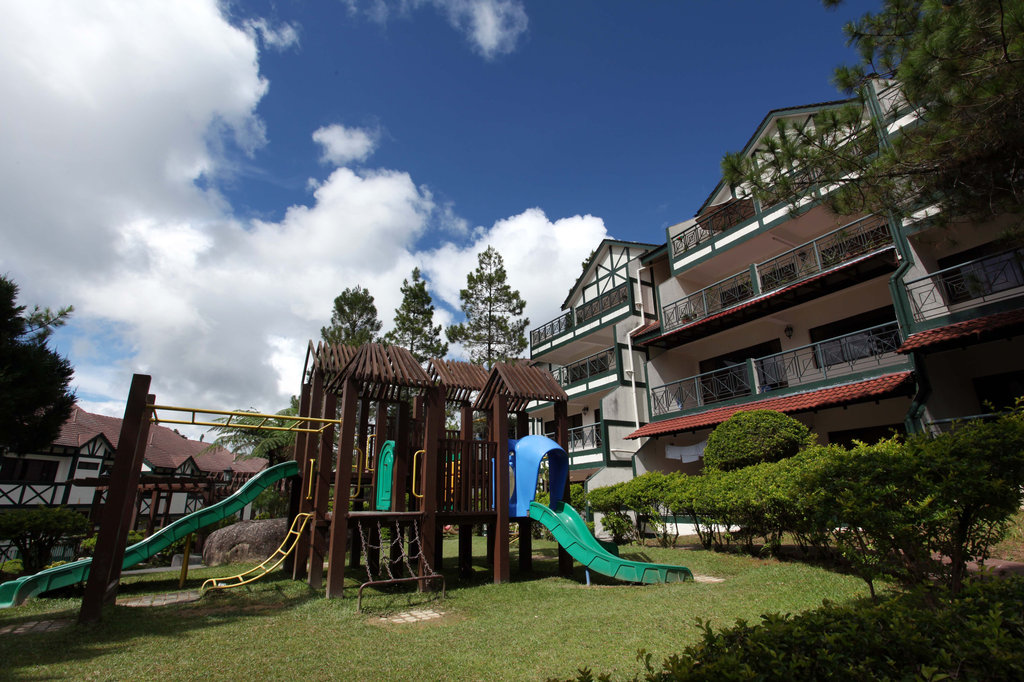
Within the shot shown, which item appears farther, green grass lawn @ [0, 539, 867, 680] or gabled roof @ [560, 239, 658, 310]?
gabled roof @ [560, 239, 658, 310]

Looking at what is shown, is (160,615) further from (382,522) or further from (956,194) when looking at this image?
(956,194)

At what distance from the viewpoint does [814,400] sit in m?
14.4

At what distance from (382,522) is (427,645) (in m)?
4.05

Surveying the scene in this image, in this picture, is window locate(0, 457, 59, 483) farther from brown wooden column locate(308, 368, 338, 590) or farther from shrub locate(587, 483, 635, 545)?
shrub locate(587, 483, 635, 545)

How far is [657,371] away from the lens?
860 inches

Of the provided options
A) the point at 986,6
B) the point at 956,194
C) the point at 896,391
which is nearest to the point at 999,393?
the point at 896,391

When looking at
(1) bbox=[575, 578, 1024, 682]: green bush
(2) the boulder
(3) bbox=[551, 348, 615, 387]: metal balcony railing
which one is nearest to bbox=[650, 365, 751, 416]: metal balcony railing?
(3) bbox=[551, 348, 615, 387]: metal balcony railing

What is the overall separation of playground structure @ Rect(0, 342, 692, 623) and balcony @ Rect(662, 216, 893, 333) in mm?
10334

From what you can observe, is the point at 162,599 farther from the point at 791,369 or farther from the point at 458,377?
the point at 791,369

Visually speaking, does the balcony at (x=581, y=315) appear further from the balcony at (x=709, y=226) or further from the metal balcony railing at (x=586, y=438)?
the metal balcony railing at (x=586, y=438)

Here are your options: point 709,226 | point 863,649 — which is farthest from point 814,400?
point 863,649

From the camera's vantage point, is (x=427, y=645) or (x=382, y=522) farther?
(x=382, y=522)

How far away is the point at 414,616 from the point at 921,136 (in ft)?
32.2

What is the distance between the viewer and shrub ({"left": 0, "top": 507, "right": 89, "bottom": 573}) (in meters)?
11.3
